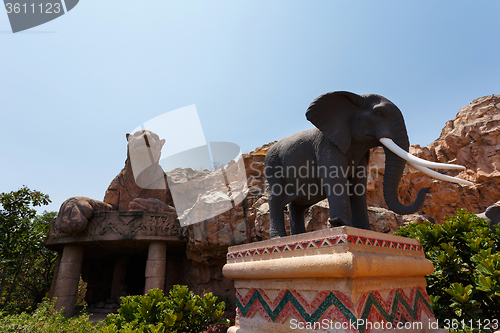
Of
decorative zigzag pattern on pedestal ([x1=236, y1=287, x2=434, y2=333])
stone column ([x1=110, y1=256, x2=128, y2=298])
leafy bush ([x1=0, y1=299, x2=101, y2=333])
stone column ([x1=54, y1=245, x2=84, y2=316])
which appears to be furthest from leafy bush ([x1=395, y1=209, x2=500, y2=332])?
stone column ([x1=110, y1=256, x2=128, y2=298])

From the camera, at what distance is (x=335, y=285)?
2209mm

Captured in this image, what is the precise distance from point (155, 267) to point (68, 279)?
294 centimetres

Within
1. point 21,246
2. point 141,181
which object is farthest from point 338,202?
point 21,246

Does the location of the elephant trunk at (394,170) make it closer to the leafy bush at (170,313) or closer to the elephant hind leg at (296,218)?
the elephant hind leg at (296,218)

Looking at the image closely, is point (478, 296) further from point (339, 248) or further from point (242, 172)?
point (242, 172)

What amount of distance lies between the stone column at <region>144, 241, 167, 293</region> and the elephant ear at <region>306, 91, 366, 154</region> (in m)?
8.35

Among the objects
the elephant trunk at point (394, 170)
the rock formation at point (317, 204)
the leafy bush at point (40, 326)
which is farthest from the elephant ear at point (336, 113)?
the rock formation at point (317, 204)

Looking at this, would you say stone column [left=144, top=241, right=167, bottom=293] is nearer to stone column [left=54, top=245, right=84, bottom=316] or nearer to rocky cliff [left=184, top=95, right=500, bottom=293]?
rocky cliff [left=184, top=95, right=500, bottom=293]

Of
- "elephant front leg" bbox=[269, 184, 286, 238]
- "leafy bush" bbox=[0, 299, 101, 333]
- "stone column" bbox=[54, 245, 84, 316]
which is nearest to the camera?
"elephant front leg" bbox=[269, 184, 286, 238]

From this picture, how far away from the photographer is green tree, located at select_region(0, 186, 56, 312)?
391 inches

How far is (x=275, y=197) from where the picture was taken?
Answer: 147 inches

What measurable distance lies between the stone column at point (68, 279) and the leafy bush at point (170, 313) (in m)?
7.20

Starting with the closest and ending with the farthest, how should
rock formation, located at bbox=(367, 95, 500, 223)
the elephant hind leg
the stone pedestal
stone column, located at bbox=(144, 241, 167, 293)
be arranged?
the stone pedestal < the elephant hind leg < stone column, located at bbox=(144, 241, 167, 293) < rock formation, located at bbox=(367, 95, 500, 223)

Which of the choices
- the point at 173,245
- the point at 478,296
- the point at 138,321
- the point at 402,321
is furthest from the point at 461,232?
the point at 173,245
